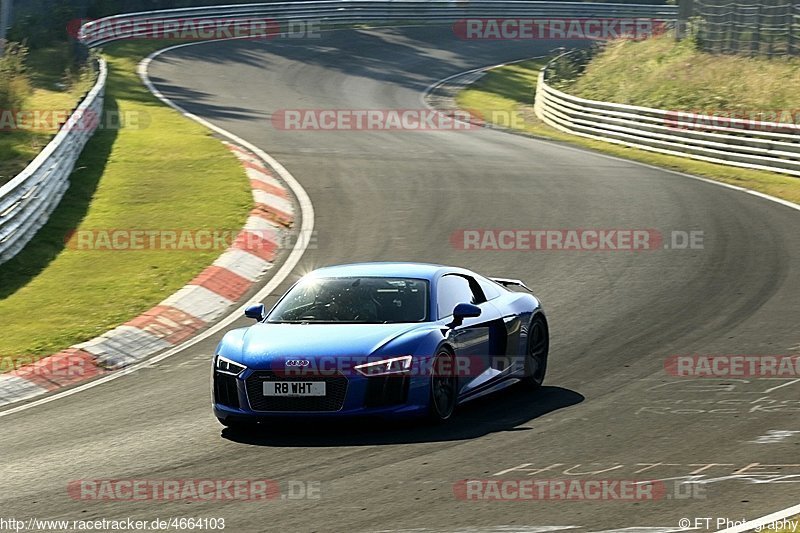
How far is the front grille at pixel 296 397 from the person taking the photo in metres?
9.10

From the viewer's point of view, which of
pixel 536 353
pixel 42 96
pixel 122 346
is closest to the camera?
pixel 536 353

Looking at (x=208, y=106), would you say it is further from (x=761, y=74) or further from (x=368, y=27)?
(x=368, y=27)

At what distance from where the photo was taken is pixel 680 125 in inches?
1099

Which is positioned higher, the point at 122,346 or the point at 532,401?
the point at 532,401

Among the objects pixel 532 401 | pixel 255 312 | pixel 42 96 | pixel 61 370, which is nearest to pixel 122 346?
pixel 61 370

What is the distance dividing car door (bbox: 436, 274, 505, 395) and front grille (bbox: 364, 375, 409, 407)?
0.76 meters

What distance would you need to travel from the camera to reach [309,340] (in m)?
9.45

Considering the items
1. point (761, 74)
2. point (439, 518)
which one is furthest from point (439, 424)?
point (761, 74)

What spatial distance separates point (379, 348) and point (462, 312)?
91 centimetres

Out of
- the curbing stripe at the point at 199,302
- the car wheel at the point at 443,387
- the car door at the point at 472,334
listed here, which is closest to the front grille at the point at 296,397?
the car wheel at the point at 443,387

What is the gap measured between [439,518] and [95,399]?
5.02 metres

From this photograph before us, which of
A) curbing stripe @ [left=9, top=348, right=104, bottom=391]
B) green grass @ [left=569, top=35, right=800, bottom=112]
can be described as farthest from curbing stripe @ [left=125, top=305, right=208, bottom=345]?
green grass @ [left=569, top=35, right=800, bottom=112]

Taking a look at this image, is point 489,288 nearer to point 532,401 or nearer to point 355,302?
point 532,401

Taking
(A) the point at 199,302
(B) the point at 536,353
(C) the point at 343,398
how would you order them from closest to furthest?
(C) the point at 343,398
(B) the point at 536,353
(A) the point at 199,302
